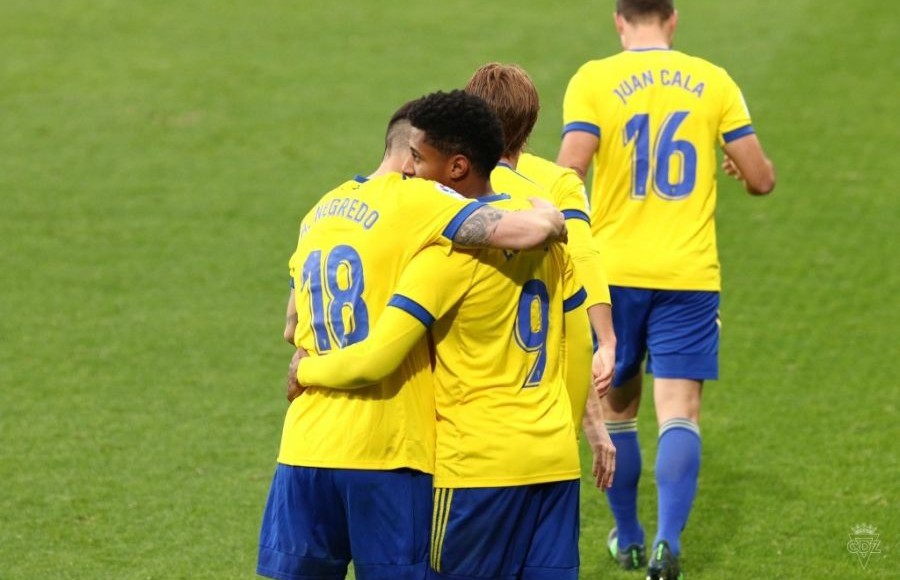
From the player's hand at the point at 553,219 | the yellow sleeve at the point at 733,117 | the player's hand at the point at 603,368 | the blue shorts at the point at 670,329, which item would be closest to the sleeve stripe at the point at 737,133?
the yellow sleeve at the point at 733,117

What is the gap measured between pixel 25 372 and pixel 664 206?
13.5 ft

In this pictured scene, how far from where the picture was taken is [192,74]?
1398 cm

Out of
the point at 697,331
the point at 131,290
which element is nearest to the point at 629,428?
the point at 697,331

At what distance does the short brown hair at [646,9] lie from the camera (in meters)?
5.50

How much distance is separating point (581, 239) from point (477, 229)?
0.95m

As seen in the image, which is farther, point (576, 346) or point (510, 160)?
point (510, 160)

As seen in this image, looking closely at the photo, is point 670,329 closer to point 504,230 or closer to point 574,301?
point 574,301

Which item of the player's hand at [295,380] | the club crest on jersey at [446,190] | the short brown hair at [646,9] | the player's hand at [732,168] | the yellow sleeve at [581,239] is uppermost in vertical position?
the short brown hair at [646,9]

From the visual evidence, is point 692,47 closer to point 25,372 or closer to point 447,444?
point 25,372

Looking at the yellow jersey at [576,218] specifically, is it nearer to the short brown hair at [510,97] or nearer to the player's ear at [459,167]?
the short brown hair at [510,97]

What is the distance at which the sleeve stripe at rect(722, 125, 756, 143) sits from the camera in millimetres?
5430

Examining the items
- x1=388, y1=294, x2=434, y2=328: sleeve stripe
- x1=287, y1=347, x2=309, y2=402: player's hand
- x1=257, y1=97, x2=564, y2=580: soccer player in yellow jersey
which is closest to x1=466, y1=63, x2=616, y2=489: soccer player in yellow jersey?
x1=257, y1=97, x2=564, y2=580: soccer player in yellow jersey

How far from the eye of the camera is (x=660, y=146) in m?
5.43

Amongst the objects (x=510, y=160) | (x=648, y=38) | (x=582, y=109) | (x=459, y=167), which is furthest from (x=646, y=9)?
(x=459, y=167)
